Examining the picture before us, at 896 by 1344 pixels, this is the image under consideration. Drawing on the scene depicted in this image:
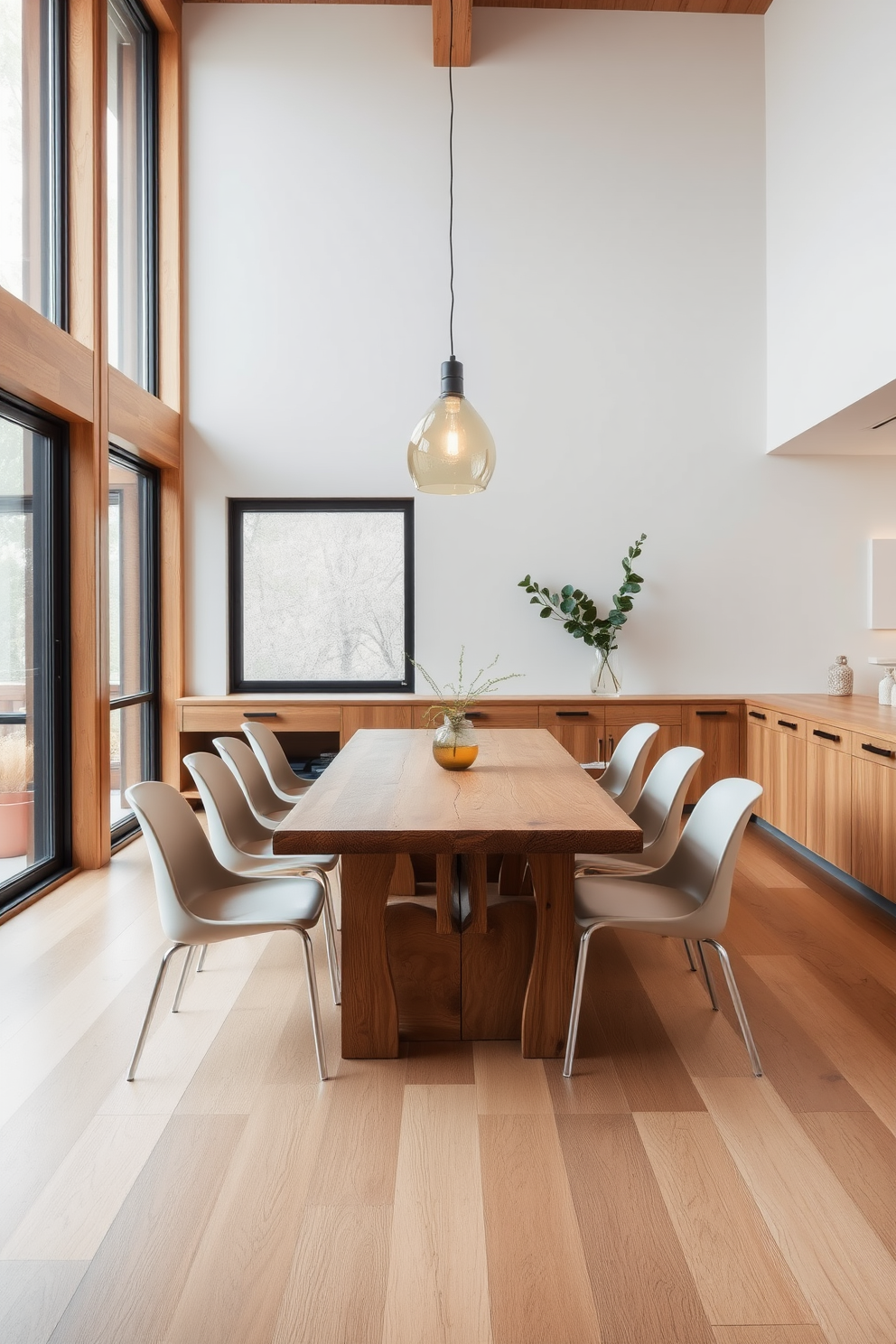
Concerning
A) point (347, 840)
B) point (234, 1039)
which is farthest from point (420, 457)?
point (234, 1039)

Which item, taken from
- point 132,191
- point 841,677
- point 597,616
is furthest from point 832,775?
point 132,191

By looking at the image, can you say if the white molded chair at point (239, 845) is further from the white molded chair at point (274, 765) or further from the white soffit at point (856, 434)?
the white soffit at point (856, 434)

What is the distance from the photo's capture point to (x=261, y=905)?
2746 millimetres

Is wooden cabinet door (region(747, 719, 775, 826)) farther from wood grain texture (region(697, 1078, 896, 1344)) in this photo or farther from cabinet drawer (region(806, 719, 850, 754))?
wood grain texture (region(697, 1078, 896, 1344))

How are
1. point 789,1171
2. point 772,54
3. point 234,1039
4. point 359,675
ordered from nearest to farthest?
point 789,1171, point 234,1039, point 772,54, point 359,675

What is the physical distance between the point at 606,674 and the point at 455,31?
4325 millimetres

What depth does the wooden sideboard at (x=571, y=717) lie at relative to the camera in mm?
5734

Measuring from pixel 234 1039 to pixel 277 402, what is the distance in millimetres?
4527

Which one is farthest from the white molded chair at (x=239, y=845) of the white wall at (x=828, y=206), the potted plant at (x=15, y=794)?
the white wall at (x=828, y=206)

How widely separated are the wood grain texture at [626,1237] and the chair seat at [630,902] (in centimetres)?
53

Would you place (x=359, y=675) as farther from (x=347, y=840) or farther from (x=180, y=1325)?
(x=180, y=1325)

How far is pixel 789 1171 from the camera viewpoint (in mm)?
2096

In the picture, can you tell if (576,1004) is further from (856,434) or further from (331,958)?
(856,434)

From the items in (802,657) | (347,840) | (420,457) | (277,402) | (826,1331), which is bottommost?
(826,1331)
